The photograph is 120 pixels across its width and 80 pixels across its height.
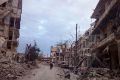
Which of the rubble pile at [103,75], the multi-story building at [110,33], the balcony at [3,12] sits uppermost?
the balcony at [3,12]

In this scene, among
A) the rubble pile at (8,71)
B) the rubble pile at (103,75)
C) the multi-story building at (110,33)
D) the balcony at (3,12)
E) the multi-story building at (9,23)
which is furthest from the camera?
the multi-story building at (9,23)

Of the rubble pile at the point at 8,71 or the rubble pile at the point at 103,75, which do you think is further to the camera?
the rubble pile at the point at 8,71

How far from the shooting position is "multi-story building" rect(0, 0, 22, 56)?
42875 millimetres

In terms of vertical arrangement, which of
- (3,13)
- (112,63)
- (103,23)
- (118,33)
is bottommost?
→ (112,63)

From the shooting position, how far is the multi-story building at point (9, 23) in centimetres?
4288

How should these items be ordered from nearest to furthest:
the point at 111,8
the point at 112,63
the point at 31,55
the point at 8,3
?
1. the point at 111,8
2. the point at 112,63
3. the point at 8,3
4. the point at 31,55

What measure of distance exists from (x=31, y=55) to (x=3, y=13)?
15152 millimetres

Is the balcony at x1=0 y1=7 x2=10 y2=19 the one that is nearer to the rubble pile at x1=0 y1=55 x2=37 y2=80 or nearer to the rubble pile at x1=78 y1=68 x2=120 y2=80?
the rubble pile at x1=0 y1=55 x2=37 y2=80

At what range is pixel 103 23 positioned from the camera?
3362 centimetres

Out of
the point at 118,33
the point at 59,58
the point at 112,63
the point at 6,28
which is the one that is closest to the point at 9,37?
the point at 6,28

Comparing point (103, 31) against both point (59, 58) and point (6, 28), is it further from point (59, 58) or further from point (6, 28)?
point (59, 58)

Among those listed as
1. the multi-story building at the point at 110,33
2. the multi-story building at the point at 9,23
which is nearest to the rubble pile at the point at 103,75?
the multi-story building at the point at 110,33

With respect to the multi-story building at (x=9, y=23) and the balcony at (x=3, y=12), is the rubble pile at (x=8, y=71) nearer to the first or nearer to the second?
the multi-story building at (x=9, y=23)

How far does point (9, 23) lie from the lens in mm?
45812
